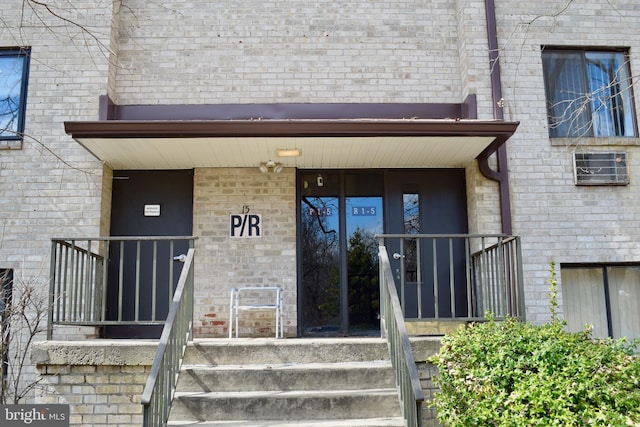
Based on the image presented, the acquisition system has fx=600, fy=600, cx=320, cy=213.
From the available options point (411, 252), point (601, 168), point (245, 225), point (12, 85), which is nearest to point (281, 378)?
point (245, 225)

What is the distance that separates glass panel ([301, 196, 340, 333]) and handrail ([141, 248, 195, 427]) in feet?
6.88

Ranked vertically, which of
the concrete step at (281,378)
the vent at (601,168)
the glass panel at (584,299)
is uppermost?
the vent at (601,168)

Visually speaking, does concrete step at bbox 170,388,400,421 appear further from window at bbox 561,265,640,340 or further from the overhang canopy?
window at bbox 561,265,640,340

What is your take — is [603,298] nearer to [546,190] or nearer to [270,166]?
[546,190]

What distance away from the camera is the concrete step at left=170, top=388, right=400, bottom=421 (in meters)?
4.62

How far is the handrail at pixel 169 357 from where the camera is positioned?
3863mm

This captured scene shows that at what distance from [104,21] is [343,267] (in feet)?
13.4

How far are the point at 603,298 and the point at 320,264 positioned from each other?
11.0ft

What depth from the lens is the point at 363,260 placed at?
7.25 m

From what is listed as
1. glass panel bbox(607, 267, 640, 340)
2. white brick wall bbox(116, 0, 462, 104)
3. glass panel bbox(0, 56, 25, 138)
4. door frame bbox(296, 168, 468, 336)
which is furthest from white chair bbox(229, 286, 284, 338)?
glass panel bbox(607, 267, 640, 340)

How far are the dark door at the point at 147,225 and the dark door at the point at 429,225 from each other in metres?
2.51

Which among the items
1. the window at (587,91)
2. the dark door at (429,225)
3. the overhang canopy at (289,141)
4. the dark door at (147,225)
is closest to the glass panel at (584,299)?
the dark door at (429,225)

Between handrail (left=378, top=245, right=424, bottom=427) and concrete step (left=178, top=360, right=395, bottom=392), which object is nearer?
handrail (left=378, top=245, right=424, bottom=427)

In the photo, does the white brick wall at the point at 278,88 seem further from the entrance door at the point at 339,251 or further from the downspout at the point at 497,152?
the entrance door at the point at 339,251
